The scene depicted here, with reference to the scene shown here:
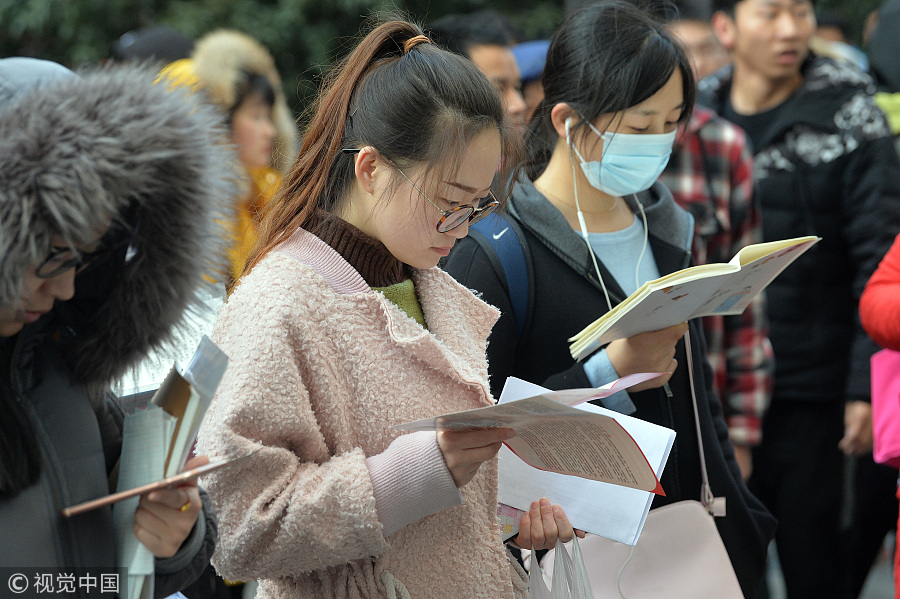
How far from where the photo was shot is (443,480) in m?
1.54

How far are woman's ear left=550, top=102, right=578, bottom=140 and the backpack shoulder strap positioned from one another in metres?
0.33

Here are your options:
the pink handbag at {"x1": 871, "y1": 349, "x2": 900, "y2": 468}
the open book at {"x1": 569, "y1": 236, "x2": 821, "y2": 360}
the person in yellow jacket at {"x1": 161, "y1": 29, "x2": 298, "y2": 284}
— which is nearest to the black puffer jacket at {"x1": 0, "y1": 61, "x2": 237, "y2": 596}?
the open book at {"x1": 569, "y1": 236, "x2": 821, "y2": 360}

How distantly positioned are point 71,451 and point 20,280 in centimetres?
26

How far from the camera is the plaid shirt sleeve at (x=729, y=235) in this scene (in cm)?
316

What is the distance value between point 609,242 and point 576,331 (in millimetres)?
293

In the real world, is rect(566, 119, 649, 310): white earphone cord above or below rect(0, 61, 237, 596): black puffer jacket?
below

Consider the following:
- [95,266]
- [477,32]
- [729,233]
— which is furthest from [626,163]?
[477,32]

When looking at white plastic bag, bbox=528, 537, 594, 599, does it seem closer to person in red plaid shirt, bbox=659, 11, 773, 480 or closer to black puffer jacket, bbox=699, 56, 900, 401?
person in red plaid shirt, bbox=659, 11, 773, 480

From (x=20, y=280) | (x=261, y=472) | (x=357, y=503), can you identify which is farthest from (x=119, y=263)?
(x=357, y=503)

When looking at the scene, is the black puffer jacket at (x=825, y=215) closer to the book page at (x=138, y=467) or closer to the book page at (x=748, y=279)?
the book page at (x=748, y=279)

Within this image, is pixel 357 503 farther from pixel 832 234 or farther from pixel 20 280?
pixel 832 234

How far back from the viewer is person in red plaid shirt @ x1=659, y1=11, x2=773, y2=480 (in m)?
3.16

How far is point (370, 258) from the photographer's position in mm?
1716

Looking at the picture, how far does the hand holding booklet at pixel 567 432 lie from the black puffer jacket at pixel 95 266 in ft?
1.36
